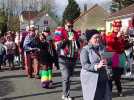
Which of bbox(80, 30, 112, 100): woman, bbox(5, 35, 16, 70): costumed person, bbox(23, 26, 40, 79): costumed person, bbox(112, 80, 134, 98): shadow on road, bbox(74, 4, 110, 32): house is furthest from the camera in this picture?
bbox(74, 4, 110, 32): house

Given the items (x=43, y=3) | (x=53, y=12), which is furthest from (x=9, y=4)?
(x=53, y=12)

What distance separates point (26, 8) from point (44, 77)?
71133 millimetres

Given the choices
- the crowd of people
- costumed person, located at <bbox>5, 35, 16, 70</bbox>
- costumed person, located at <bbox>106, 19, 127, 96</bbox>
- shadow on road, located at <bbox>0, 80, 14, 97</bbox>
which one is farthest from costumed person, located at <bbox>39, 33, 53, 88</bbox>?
costumed person, located at <bbox>5, 35, 16, 70</bbox>

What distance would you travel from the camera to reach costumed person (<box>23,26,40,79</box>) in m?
14.7

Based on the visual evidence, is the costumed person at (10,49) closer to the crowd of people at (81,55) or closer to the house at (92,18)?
the crowd of people at (81,55)

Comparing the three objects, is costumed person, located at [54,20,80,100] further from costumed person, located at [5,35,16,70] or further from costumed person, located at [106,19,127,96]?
costumed person, located at [5,35,16,70]

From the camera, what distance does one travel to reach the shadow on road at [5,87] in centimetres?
1269

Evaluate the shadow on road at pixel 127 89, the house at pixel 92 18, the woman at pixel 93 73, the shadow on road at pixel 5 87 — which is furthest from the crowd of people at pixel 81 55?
the house at pixel 92 18

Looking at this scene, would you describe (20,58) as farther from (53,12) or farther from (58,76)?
(53,12)

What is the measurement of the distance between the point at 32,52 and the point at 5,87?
6.18 ft

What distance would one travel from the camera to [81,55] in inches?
303

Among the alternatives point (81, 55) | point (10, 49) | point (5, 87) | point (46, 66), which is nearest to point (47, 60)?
point (46, 66)

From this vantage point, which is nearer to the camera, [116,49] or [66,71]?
[66,71]

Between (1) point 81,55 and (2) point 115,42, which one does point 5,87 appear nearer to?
(2) point 115,42
